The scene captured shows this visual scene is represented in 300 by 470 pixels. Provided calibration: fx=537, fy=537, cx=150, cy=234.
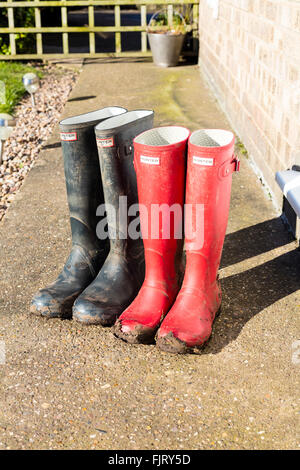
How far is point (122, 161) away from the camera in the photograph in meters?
2.18

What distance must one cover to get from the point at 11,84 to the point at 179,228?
486 centimetres

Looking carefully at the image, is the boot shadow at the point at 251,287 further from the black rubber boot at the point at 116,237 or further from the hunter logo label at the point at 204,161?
the hunter logo label at the point at 204,161

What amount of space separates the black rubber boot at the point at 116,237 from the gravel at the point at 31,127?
140 centimetres

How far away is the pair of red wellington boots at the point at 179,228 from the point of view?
2.00m

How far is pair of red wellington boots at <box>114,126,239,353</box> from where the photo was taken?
1995 mm

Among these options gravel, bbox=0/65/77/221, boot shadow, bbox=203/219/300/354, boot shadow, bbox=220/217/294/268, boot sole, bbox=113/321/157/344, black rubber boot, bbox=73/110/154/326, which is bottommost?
gravel, bbox=0/65/77/221

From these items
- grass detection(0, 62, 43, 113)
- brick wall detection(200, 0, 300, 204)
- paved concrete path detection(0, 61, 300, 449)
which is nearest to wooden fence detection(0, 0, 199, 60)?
grass detection(0, 62, 43, 113)

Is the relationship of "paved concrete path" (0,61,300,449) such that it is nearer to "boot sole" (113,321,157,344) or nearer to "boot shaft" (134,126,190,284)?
"boot sole" (113,321,157,344)

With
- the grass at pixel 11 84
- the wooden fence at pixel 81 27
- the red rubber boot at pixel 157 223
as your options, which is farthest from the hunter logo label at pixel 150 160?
the wooden fence at pixel 81 27

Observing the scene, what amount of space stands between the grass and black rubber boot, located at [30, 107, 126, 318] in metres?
3.53

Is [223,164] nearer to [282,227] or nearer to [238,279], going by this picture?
[238,279]

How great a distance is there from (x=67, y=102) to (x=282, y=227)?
347 centimetres

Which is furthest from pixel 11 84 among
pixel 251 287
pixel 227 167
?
pixel 227 167
